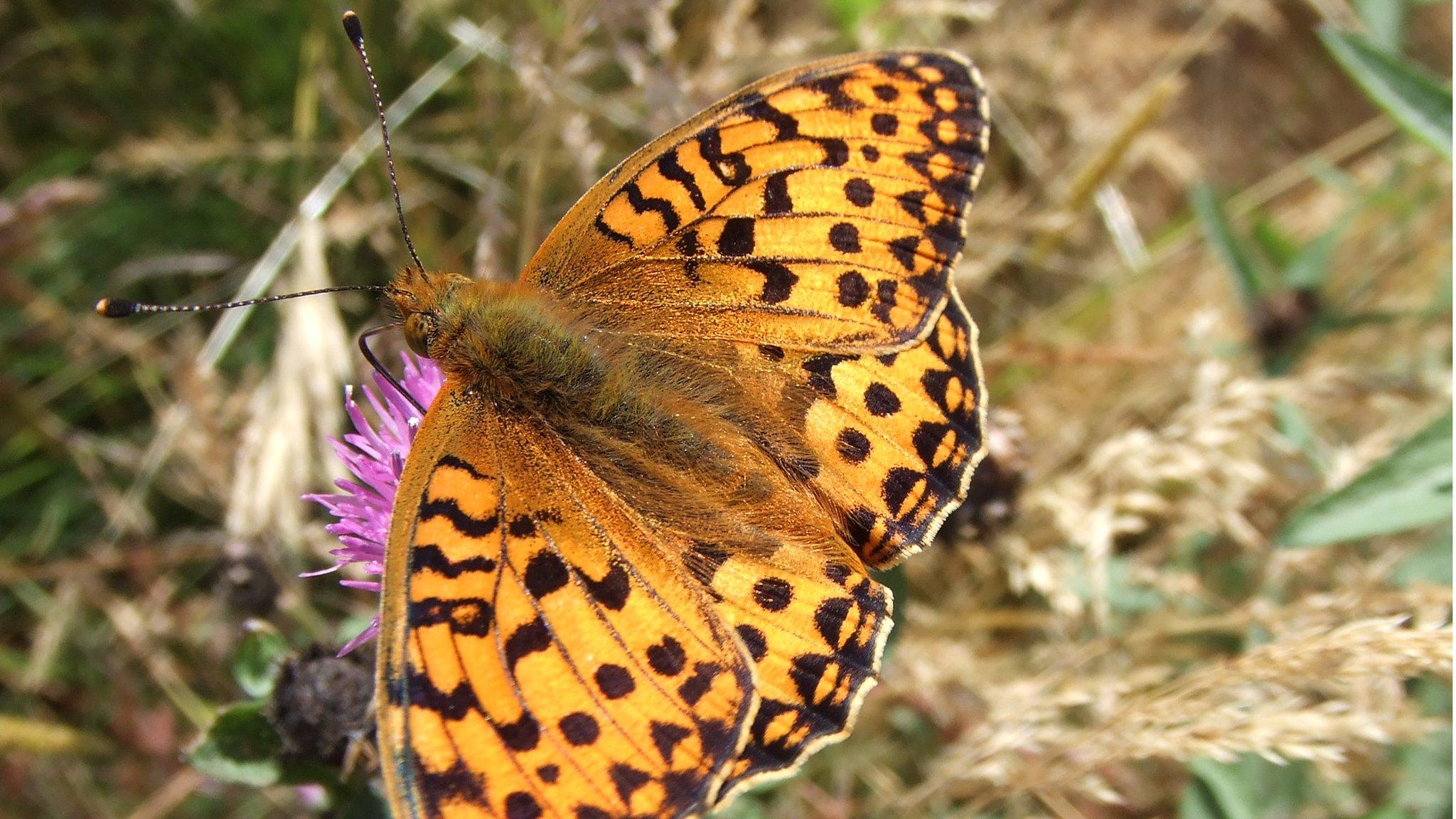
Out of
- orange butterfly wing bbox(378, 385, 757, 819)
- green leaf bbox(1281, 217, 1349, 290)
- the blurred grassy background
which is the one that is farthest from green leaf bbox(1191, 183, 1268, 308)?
orange butterfly wing bbox(378, 385, 757, 819)

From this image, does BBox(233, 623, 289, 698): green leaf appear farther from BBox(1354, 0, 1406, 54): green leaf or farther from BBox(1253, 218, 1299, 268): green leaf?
BBox(1354, 0, 1406, 54): green leaf

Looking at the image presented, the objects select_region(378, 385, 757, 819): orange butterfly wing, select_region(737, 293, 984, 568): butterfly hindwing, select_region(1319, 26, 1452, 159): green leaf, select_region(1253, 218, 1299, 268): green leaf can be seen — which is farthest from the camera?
select_region(1253, 218, 1299, 268): green leaf

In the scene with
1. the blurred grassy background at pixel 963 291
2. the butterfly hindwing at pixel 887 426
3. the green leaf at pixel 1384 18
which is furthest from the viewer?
the green leaf at pixel 1384 18

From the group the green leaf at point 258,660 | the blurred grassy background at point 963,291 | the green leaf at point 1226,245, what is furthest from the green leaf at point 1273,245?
the green leaf at point 258,660

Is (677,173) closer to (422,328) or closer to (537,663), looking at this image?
(422,328)

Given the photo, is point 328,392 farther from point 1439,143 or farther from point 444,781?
point 1439,143

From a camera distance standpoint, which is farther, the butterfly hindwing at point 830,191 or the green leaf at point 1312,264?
the green leaf at point 1312,264

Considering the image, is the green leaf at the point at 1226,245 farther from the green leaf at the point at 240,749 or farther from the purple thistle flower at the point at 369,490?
the green leaf at the point at 240,749
